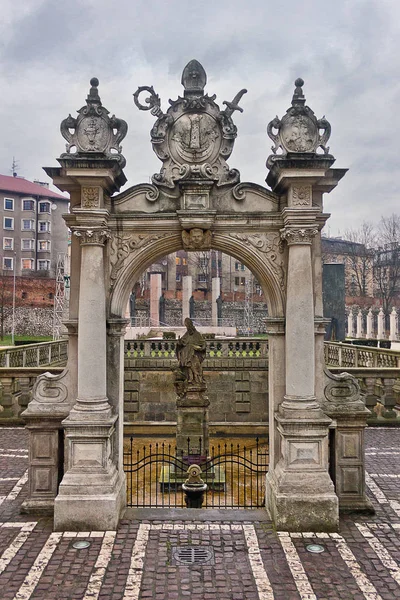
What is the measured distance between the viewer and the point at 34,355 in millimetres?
18391

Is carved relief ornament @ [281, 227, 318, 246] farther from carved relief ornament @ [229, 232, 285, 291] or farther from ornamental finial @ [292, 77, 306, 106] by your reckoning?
ornamental finial @ [292, 77, 306, 106]

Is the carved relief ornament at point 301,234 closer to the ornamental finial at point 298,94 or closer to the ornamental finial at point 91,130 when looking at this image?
the ornamental finial at point 298,94

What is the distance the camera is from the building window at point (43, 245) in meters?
59.2

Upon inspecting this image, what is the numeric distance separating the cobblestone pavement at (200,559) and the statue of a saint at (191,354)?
3.91m

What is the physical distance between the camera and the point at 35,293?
49312 millimetres

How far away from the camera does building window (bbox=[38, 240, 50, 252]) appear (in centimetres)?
5919

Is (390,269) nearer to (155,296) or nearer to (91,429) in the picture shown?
(155,296)

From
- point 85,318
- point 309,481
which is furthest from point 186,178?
point 309,481

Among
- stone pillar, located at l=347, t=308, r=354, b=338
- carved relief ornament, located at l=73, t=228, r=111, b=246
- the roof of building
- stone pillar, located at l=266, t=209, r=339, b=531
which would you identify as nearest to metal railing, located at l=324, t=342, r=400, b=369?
stone pillar, located at l=266, t=209, r=339, b=531

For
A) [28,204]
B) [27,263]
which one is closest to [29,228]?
[28,204]

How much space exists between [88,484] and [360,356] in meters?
13.7

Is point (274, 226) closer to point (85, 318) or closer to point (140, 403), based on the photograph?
point (85, 318)

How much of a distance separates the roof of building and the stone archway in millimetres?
55187

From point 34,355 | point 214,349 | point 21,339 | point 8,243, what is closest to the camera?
point 34,355
